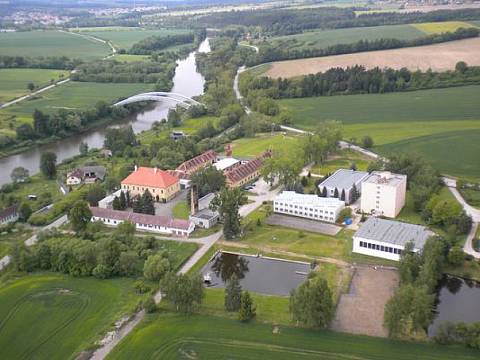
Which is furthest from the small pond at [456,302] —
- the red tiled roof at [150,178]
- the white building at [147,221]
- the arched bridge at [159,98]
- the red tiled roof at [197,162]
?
the arched bridge at [159,98]

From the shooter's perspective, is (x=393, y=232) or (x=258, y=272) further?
(x=393, y=232)

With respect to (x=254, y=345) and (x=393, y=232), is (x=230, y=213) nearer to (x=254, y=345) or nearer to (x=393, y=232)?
(x=393, y=232)

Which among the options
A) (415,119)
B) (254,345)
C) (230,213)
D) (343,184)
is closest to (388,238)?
(230,213)

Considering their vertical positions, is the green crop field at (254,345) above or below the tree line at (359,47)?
below

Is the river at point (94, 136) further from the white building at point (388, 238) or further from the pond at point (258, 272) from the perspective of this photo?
the white building at point (388, 238)

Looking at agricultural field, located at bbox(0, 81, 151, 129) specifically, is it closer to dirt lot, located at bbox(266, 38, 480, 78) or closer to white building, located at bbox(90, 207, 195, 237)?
dirt lot, located at bbox(266, 38, 480, 78)
